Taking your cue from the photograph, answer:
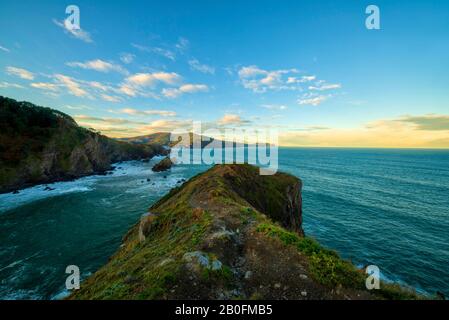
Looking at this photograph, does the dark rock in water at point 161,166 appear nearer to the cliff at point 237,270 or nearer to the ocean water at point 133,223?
the ocean water at point 133,223

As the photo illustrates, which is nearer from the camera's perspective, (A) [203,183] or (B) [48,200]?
(A) [203,183]

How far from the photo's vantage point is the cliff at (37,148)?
64.7m

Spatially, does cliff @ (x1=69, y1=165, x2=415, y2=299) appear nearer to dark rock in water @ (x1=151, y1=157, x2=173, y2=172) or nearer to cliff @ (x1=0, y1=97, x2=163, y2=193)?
cliff @ (x1=0, y1=97, x2=163, y2=193)

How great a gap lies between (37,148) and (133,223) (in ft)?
194

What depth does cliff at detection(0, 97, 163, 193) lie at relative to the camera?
64688mm

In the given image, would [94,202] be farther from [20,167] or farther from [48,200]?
[20,167]

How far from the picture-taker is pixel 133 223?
1665 inches

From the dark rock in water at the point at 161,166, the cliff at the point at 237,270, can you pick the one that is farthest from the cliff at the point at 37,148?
the cliff at the point at 237,270

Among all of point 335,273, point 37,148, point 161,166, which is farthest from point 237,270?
point 161,166

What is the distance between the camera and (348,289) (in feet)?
31.9
